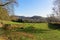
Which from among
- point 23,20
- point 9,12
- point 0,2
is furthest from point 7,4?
point 23,20

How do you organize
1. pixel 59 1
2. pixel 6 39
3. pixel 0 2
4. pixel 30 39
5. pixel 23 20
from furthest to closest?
pixel 23 20
pixel 59 1
pixel 0 2
pixel 30 39
pixel 6 39

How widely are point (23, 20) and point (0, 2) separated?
90.2ft

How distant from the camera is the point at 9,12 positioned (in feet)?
76.0

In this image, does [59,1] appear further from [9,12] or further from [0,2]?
[0,2]

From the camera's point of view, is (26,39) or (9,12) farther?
(9,12)

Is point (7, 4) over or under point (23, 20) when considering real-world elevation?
over

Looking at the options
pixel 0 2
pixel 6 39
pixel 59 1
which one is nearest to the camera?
pixel 6 39

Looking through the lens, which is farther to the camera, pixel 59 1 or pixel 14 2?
pixel 59 1

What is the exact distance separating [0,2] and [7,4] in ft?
3.07

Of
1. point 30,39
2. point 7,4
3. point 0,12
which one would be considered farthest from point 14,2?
point 30,39

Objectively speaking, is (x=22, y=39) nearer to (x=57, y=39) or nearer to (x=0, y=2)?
(x=57, y=39)

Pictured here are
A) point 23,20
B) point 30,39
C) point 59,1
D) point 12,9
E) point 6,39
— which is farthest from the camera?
point 23,20

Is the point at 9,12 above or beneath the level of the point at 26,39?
above

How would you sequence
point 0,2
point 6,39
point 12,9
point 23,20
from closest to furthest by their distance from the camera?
point 6,39 < point 0,2 < point 12,9 < point 23,20
